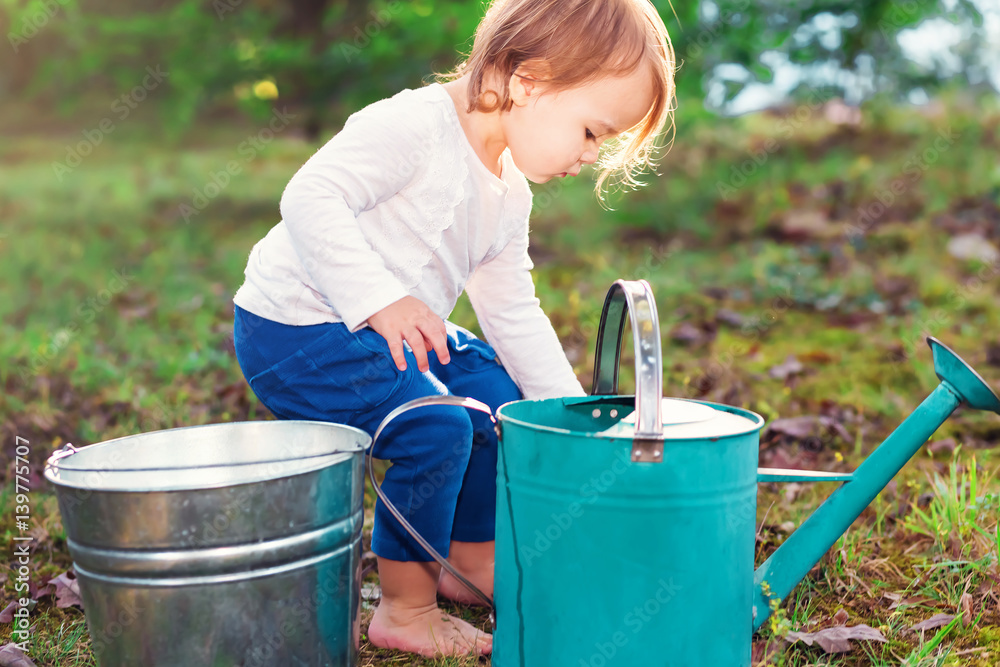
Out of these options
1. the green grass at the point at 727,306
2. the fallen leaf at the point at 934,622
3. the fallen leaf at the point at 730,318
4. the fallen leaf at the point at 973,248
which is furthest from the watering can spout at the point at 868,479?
the fallen leaf at the point at 973,248

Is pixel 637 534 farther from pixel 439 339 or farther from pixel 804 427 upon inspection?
pixel 804 427

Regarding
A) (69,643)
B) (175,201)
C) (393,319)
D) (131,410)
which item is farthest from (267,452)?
(175,201)

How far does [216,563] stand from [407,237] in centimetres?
80

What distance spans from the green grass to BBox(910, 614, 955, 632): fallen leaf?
1.0 inches

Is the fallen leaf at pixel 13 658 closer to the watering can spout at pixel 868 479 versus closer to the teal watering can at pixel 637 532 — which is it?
the teal watering can at pixel 637 532

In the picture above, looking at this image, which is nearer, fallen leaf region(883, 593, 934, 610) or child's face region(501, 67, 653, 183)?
child's face region(501, 67, 653, 183)

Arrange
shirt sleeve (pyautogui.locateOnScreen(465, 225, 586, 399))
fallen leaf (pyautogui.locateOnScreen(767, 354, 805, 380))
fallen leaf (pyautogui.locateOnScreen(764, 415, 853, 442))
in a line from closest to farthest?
shirt sleeve (pyautogui.locateOnScreen(465, 225, 586, 399)), fallen leaf (pyautogui.locateOnScreen(764, 415, 853, 442)), fallen leaf (pyautogui.locateOnScreen(767, 354, 805, 380))

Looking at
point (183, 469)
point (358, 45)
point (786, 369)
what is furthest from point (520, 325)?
point (358, 45)

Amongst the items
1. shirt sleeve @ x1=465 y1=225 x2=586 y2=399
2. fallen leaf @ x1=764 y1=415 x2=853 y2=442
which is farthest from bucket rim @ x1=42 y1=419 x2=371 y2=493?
fallen leaf @ x1=764 y1=415 x2=853 y2=442

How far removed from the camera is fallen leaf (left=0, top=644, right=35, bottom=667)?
5.74 feet

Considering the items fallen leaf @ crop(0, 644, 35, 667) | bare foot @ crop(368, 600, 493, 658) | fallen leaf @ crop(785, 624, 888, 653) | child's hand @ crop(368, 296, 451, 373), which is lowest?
fallen leaf @ crop(785, 624, 888, 653)

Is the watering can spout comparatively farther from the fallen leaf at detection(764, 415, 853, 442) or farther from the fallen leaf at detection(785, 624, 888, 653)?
the fallen leaf at detection(764, 415, 853, 442)

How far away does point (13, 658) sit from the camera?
1761 mm

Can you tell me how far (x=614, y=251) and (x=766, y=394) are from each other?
6.97ft
